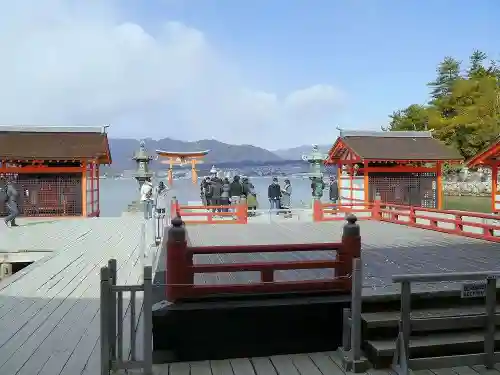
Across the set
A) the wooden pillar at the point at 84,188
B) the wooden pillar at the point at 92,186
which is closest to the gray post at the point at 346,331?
the wooden pillar at the point at 84,188

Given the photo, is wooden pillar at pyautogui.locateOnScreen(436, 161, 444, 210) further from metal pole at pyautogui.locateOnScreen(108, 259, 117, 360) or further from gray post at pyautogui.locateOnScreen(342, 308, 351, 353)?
metal pole at pyautogui.locateOnScreen(108, 259, 117, 360)

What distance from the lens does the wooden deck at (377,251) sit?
6.66m

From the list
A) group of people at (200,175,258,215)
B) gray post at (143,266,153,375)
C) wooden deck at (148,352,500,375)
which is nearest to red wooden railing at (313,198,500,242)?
group of people at (200,175,258,215)

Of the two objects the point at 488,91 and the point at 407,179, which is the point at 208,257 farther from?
the point at 488,91

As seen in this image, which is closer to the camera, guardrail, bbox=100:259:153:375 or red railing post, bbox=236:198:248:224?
guardrail, bbox=100:259:153:375

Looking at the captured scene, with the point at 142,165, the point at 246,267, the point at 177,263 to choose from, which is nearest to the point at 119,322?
the point at 177,263

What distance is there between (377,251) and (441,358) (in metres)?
4.97

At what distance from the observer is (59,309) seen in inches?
271

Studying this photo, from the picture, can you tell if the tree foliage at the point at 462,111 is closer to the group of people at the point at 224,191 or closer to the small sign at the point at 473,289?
the group of people at the point at 224,191

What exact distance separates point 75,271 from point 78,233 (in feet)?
18.9

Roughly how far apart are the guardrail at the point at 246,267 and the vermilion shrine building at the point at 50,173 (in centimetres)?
1589

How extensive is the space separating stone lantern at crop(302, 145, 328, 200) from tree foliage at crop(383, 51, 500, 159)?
2114 cm

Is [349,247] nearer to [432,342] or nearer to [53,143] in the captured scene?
[432,342]

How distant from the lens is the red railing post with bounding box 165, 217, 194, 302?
16.6 ft
